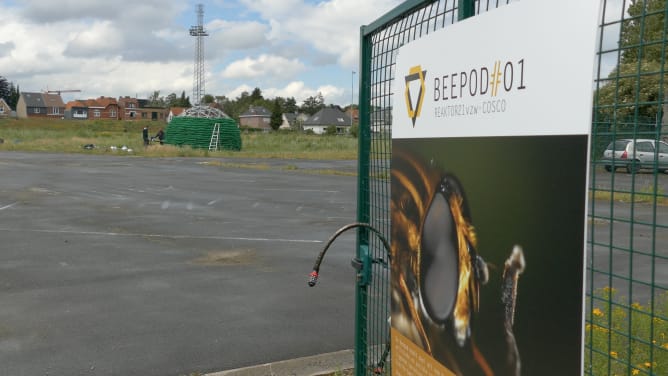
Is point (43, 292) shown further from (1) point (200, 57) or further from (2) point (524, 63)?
(1) point (200, 57)

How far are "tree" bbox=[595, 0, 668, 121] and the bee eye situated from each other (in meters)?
0.65

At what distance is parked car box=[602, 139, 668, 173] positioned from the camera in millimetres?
1938

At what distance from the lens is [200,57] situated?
Result: 7906cm

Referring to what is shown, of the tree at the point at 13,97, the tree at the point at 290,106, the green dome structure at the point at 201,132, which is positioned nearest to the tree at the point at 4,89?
the tree at the point at 13,97

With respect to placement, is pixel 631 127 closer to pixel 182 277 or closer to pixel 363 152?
pixel 363 152

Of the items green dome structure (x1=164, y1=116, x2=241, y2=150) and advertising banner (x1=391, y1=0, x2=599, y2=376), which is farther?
green dome structure (x1=164, y1=116, x2=241, y2=150)

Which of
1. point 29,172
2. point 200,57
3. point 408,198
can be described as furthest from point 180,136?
point 408,198

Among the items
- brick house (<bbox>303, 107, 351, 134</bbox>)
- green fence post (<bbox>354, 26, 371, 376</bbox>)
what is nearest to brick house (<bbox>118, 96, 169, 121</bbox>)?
brick house (<bbox>303, 107, 351, 134</bbox>)

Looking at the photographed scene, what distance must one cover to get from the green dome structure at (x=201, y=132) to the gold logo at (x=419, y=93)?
45.4m

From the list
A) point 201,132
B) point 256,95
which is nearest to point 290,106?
point 256,95

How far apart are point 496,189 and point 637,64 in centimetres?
53

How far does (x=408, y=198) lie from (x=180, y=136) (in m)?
47.4

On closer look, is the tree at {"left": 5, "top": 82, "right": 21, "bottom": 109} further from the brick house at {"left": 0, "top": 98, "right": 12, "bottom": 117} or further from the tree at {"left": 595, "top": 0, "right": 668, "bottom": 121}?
the tree at {"left": 595, "top": 0, "right": 668, "bottom": 121}

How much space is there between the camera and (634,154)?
1942mm
